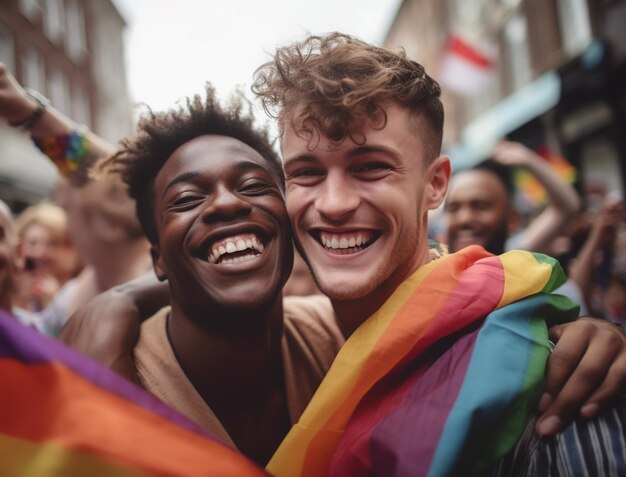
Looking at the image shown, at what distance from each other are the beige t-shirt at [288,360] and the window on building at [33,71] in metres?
16.6

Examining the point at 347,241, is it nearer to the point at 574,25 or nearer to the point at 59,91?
the point at 574,25

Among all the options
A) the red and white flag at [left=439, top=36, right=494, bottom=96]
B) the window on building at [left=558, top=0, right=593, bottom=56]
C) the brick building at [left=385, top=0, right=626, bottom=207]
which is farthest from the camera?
the red and white flag at [left=439, top=36, right=494, bottom=96]

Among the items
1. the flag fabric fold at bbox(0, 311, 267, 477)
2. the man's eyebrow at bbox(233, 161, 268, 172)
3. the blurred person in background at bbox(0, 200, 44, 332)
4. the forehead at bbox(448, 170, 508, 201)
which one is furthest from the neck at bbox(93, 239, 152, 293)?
the forehead at bbox(448, 170, 508, 201)

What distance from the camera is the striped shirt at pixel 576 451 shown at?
130cm

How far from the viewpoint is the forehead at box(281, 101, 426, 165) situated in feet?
5.64

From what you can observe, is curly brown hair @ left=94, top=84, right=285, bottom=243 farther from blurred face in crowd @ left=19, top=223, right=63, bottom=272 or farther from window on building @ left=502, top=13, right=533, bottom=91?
window on building @ left=502, top=13, right=533, bottom=91

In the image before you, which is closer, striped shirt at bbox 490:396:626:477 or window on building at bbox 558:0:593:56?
striped shirt at bbox 490:396:626:477

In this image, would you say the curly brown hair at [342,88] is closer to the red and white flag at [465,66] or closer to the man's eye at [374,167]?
the man's eye at [374,167]

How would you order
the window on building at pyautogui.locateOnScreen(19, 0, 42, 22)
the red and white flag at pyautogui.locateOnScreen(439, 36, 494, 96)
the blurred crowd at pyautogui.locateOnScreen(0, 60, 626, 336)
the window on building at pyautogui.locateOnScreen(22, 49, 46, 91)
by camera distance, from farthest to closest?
the window on building at pyautogui.locateOnScreen(22, 49, 46, 91)
the window on building at pyautogui.locateOnScreen(19, 0, 42, 22)
the red and white flag at pyautogui.locateOnScreen(439, 36, 494, 96)
the blurred crowd at pyautogui.locateOnScreen(0, 60, 626, 336)

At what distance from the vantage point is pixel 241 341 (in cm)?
194

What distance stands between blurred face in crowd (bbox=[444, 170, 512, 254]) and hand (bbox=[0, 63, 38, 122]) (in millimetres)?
2697

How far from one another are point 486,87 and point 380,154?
60.2 feet

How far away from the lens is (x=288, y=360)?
211 cm

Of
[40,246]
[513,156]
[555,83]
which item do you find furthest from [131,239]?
[555,83]
